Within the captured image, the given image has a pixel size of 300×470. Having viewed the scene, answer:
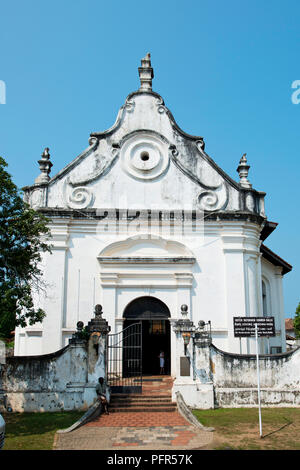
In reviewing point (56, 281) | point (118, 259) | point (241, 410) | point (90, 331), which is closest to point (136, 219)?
point (118, 259)

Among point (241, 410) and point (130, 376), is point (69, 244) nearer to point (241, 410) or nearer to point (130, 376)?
point (130, 376)

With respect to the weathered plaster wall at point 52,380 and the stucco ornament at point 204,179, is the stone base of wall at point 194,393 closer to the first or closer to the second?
the weathered plaster wall at point 52,380

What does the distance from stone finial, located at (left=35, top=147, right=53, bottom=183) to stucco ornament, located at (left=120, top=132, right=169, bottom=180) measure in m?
3.10

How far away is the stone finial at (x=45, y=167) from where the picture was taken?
1808cm

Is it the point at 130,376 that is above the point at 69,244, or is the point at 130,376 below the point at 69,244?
below

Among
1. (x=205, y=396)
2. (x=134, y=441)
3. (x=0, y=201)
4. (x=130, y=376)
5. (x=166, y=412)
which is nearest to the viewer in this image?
(x=134, y=441)

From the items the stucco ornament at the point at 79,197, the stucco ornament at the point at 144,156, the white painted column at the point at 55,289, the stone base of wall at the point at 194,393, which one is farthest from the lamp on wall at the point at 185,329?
the stucco ornament at the point at 144,156

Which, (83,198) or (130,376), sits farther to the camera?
(83,198)

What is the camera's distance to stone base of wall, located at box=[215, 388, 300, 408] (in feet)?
44.1

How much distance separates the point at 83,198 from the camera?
57.9 ft

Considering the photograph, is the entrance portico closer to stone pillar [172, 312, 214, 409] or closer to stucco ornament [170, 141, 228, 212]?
stucco ornament [170, 141, 228, 212]

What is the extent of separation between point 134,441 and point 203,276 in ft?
28.2

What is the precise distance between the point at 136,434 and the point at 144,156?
11.5 meters

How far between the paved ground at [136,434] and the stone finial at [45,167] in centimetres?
996
